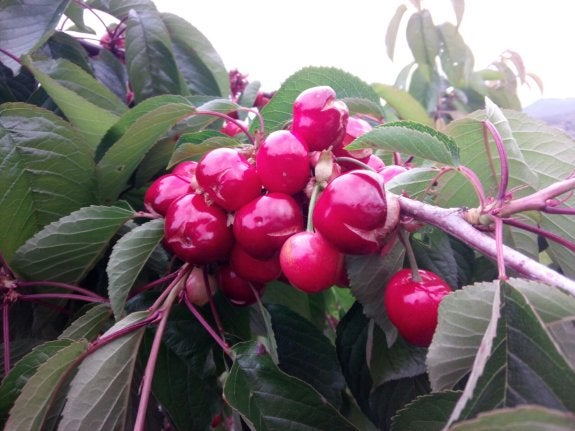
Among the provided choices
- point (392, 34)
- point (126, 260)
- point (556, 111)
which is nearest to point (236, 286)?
point (126, 260)

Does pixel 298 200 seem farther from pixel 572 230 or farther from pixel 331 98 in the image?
pixel 572 230

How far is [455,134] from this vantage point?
0.69 meters

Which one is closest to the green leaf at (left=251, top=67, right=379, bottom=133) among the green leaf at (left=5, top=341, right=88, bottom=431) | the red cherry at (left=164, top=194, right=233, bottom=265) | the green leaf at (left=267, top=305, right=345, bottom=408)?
the red cherry at (left=164, top=194, right=233, bottom=265)

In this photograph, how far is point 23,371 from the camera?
636 mm

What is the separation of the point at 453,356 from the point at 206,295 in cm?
35

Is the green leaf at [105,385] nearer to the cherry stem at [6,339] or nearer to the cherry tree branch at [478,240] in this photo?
the cherry stem at [6,339]

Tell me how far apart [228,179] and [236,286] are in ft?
0.58

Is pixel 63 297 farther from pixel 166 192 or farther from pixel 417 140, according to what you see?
pixel 417 140

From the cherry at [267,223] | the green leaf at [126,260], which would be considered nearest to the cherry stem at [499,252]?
the cherry at [267,223]

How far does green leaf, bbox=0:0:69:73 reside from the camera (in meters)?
0.93

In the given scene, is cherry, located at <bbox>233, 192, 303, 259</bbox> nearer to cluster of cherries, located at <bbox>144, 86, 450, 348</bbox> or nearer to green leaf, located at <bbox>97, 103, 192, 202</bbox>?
cluster of cherries, located at <bbox>144, 86, 450, 348</bbox>

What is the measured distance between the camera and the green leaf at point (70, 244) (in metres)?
0.71

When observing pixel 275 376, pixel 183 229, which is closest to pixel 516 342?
pixel 275 376

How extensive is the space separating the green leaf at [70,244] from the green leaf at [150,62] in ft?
1.46
